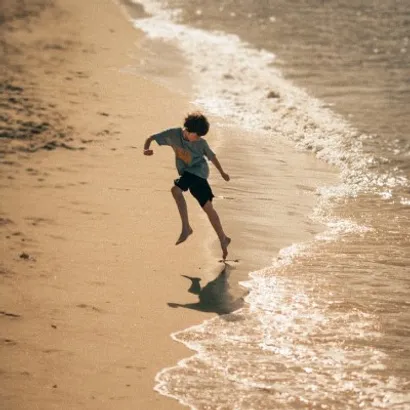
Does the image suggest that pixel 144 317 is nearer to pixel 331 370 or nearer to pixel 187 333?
pixel 187 333

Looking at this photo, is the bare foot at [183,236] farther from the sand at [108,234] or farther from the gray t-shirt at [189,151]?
the gray t-shirt at [189,151]

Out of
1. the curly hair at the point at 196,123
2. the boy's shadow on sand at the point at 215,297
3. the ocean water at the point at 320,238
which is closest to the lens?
the ocean water at the point at 320,238

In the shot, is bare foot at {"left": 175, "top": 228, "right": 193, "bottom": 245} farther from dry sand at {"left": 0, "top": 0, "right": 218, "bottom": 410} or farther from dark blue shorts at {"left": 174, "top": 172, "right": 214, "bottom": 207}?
dark blue shorts at {"left": 174, "top": 172, "right": 214, "bottom": 207}

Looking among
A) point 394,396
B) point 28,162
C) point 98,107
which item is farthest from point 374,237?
point 98,107

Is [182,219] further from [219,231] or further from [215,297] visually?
[215,297]

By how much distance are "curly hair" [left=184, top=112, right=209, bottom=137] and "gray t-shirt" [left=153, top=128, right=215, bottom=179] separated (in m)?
0.16

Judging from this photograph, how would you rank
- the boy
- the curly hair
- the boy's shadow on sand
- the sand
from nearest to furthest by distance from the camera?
1. the sand
2. the boy's shadow on sand
3. the curly hair
4. the boy

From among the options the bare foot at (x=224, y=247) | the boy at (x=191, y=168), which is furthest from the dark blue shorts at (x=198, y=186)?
the bare foot at (x=224, y=247)

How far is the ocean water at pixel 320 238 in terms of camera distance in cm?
609

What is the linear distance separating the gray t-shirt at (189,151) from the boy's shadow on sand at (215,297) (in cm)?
99

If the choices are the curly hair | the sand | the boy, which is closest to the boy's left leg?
the boy

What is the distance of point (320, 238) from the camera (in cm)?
896

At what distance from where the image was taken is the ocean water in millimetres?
6086

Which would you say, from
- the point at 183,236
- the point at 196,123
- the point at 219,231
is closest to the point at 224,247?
the point at 219,231
